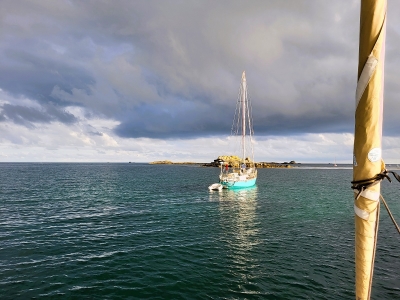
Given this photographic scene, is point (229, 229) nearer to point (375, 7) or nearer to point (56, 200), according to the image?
point (375, 7)

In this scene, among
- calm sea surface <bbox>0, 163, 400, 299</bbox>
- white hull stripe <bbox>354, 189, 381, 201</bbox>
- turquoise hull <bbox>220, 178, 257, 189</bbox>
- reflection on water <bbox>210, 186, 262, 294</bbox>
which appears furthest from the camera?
turquoise hull <bbox>220, 178, 257, 189</bbox>

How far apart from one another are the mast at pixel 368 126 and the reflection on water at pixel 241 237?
1308 cm

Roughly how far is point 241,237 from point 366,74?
940 inches

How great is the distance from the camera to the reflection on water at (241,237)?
17.2 metres

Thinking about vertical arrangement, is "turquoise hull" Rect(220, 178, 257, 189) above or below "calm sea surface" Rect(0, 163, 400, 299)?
above

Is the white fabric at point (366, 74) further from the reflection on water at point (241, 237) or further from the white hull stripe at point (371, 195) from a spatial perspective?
the reflection on water at point (241, 237)

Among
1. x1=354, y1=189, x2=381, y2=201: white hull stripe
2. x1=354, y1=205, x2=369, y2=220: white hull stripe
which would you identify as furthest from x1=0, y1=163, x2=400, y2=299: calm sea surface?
x1=354, y1=189, x2=381, y2=201: white hull stripe

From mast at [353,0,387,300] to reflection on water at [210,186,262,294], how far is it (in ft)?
42.9

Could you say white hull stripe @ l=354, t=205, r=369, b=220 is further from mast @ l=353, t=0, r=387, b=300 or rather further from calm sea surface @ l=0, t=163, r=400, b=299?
calm sea surface @ l=0, t=163, r=400, b=299

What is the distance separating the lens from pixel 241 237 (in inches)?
990

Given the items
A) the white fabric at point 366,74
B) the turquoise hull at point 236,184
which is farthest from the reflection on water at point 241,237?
the white fabric at point 366,74

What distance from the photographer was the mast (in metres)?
3.36

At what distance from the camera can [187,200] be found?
154 feet

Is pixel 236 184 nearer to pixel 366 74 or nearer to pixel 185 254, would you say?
pixel 185 254
